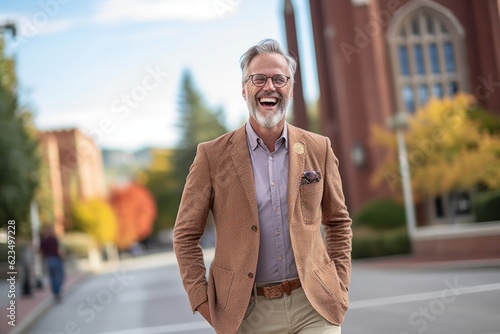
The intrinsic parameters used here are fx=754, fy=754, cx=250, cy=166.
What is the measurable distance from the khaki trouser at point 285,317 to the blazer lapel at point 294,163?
34cm

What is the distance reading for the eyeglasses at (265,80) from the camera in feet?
10.8

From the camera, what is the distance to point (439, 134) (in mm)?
25828

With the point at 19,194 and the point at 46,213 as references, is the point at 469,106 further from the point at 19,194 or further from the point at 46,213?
the point at 46,213

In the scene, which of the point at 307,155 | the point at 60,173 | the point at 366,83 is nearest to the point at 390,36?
the point at 366,83

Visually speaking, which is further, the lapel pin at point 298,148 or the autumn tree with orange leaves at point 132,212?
the autumn tree with orange leaves at point 132,212

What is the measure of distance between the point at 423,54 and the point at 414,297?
20.7m

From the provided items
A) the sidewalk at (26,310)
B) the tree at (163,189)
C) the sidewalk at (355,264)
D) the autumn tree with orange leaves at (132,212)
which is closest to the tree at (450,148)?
the sidewalk at (355,264)

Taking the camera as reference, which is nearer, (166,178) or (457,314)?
(457,314)

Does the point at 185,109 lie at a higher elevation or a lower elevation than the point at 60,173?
higher

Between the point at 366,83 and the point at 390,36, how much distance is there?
220 cm

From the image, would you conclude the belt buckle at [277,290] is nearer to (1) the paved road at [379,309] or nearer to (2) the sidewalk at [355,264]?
(1) the paved road at [379,309]

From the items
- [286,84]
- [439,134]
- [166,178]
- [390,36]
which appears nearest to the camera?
[286,84]

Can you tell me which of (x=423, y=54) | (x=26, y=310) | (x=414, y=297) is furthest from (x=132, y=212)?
(x=414, y=297)

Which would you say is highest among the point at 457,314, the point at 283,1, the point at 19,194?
the point at 283,1
